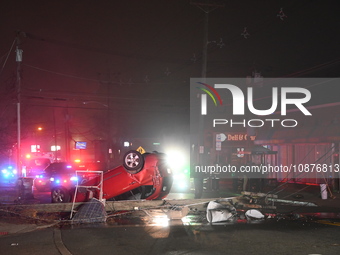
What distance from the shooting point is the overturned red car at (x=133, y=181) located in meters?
11.2

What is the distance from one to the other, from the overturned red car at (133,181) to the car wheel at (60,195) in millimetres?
1586

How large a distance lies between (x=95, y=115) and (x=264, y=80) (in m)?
42.7

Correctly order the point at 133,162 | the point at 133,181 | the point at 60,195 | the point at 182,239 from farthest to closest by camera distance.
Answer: the point at 60,195 → the point at 133,181 → the point at 133,162 → the point at 182,239

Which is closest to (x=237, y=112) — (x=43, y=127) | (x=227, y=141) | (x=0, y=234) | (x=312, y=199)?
(x=227, y=141)

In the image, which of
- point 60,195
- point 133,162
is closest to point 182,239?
point 133,162

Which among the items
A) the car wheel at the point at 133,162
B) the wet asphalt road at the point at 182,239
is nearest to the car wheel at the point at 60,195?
the car wheel at the point at 133,162

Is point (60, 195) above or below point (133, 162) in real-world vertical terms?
below

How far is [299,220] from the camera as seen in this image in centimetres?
1070

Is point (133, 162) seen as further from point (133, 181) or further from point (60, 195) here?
point (60, 195)

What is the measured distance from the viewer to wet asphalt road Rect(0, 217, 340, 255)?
23.9 feet

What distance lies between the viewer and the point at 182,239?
26.9 feet

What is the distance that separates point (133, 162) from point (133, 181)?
647 millimetres

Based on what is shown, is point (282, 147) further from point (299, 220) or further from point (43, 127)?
point (43, 127)

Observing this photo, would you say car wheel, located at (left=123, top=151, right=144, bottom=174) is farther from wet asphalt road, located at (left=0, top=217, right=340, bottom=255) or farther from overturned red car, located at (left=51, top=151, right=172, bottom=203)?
wet asphalt road, located at (left=0, top=217, right=340, bottom=255)
